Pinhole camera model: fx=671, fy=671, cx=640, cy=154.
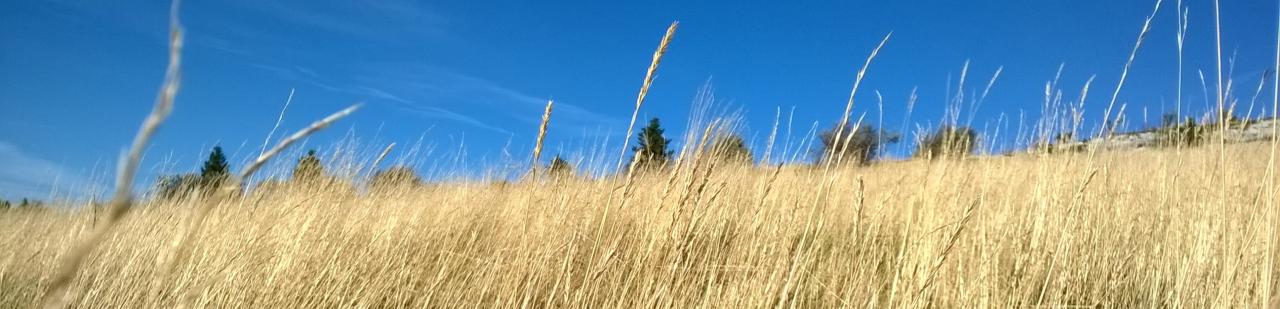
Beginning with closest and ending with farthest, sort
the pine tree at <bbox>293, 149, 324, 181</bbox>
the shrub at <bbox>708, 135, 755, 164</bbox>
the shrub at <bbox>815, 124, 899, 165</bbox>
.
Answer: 1. the shrub at <bbox>815, 124, 899, 165</bbox>
2. the shrub at <bbox>708, 135, 755, 164</bbox>
3. the pine tree at <bbox>293, 149, 324, 181</bbox>

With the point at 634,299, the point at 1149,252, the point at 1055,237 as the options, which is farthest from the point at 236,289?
the point at 1149,252

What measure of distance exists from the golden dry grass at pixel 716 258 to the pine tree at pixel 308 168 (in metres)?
0.86

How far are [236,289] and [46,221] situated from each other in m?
4.34

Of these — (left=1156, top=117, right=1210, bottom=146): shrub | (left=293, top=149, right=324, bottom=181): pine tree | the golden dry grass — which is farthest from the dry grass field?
(left=293, top=149, right=324, bottom=181): pine tree

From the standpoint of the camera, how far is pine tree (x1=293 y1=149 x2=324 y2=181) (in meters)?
4.34

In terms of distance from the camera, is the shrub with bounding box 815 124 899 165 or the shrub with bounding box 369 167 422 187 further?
the shrub with bounding box 369 167 422 187

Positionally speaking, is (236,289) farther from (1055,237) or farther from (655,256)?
(1055,237)

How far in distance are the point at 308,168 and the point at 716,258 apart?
331 cm

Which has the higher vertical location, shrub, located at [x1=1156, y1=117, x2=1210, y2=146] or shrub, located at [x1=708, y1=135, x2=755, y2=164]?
shrub, located at [x1=1156, y1=117, x2=1210, y2=146]

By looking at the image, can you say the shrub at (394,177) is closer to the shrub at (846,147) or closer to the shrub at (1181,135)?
the shrub at (846,147)

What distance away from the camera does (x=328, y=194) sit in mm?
3471

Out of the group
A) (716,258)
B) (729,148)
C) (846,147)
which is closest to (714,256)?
(716,258)

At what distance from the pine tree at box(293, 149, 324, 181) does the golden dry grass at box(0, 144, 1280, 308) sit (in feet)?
2.81

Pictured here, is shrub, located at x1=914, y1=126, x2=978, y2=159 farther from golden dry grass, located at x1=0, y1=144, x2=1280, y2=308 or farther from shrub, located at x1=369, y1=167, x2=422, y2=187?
shrub, located at x1=369, y1=167, x2=422, y2=187
